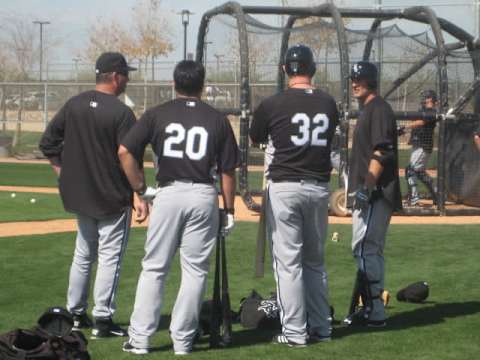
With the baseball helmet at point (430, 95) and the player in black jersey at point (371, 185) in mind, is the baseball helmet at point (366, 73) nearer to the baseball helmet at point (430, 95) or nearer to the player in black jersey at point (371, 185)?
the player in black jersey at point (371, 185)

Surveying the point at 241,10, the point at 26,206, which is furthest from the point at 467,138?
the point at 26,206

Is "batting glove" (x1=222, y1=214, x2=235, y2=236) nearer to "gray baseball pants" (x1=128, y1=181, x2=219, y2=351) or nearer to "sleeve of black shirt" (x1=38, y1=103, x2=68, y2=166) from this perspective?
"gray baseball pants" (x1=128, y1=181, x2=219, y2=351)

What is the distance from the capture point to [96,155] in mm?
6422

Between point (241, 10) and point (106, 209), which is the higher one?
point (241, 10)

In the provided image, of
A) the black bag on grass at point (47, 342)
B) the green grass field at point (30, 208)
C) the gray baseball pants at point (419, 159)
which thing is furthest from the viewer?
the gray baseball pants at point (419, 159)

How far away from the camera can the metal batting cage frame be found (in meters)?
13.7

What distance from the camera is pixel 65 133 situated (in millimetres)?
6566

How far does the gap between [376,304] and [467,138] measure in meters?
8.55

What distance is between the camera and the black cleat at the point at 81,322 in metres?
6.71

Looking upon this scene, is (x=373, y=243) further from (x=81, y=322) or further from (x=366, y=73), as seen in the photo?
(x=81, y=322)

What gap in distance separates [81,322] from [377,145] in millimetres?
2487

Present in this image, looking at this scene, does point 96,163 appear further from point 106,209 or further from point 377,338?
point 377,338

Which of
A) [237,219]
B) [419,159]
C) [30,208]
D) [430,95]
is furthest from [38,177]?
[430,95]

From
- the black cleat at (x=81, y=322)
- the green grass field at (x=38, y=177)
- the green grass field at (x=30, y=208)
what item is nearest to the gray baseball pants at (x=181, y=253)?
the black cleat at (x=81, y=322)
